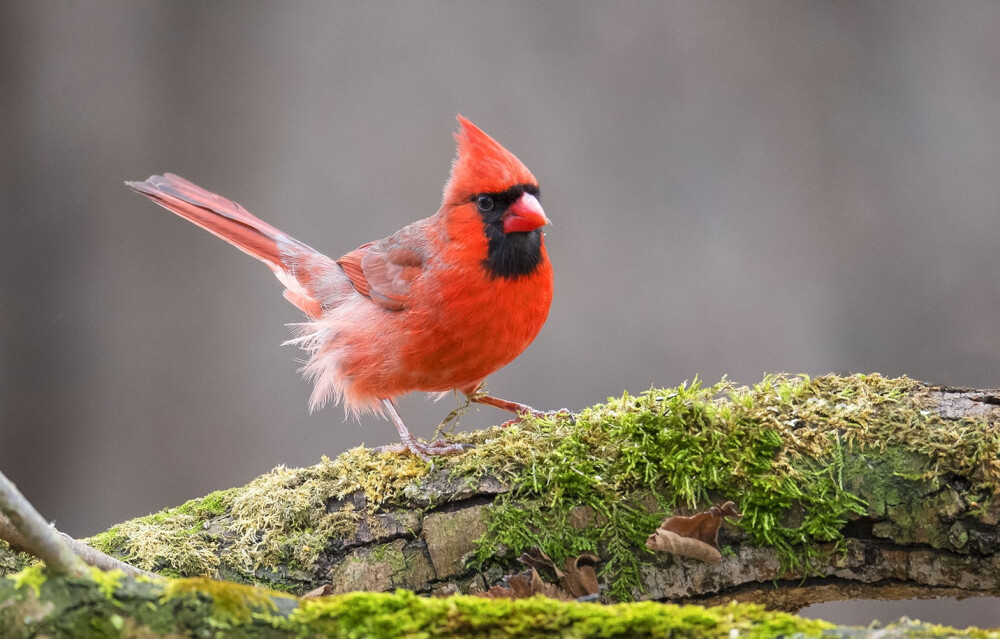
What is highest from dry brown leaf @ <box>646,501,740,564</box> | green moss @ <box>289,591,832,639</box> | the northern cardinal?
the northern cardinal

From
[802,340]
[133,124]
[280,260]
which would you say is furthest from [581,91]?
[133,124]

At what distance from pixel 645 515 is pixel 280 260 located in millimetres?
2186

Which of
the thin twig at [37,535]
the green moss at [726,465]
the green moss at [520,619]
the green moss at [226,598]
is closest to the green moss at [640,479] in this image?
the green moss at [726,465]

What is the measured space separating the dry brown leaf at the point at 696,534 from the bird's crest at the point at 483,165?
53.7 inches

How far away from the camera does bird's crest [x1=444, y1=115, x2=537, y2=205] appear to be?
287 cm

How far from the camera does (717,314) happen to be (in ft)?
16.3

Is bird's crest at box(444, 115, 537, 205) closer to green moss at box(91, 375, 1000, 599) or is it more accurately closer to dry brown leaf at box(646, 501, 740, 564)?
green moss at box(91, 375, 1000, 599)

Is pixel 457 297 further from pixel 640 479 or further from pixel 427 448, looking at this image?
pixel 640 479

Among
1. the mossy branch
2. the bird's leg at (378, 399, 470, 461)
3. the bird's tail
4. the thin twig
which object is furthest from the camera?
the bird's tail

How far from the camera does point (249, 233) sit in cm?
366

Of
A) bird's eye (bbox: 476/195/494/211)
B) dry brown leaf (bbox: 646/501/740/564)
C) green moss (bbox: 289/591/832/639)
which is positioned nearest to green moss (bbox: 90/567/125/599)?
green moss (bbox: 289/591/832/639)

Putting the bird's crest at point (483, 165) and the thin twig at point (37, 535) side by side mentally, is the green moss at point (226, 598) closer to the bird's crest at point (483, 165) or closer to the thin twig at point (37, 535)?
the thin twig at point (37, 535)

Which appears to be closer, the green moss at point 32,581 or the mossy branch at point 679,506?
the green moss at point 32,581

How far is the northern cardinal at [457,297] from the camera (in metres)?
2.86
